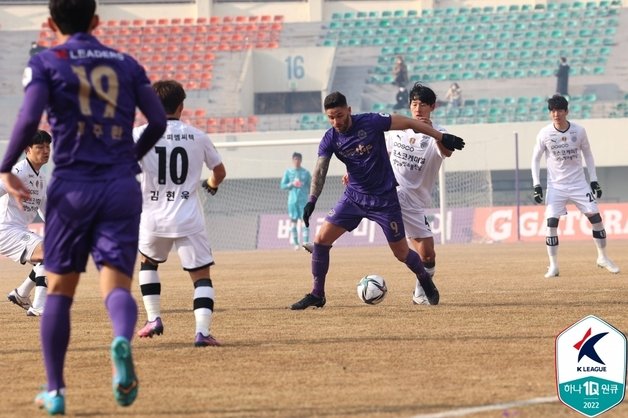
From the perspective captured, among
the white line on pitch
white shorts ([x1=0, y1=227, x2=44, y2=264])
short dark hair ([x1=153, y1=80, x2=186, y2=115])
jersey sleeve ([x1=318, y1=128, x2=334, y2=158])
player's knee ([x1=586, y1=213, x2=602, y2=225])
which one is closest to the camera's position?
the white line on pitch

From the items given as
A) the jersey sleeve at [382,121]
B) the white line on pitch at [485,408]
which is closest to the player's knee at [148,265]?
the jersey sleeve at [382,121]

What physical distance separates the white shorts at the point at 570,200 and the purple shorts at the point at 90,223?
10.9 meters

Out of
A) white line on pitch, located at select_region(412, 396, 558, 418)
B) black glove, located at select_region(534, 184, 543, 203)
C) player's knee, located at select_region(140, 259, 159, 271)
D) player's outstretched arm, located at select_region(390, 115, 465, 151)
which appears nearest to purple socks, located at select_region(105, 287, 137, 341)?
white line on pitch, located at select_region(412, 396, 558, 418)

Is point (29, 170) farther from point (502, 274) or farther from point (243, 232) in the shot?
point (243, 232)

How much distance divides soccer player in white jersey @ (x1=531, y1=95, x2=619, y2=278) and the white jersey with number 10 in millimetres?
7558

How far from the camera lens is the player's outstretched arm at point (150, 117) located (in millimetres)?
6105

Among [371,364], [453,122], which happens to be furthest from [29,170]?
[453,122]

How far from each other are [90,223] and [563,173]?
36.4ft

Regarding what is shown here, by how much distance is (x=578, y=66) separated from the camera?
4216 cm

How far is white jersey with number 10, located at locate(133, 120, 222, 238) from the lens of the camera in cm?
871

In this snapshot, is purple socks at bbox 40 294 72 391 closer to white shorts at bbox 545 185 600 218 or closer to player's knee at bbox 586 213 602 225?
white shorts at bbox 545 185 600 218

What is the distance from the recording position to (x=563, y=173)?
16.0m

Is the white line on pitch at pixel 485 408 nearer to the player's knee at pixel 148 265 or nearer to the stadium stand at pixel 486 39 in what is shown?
the player's knee at pixel 148 265

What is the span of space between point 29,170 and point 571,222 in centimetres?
2148
